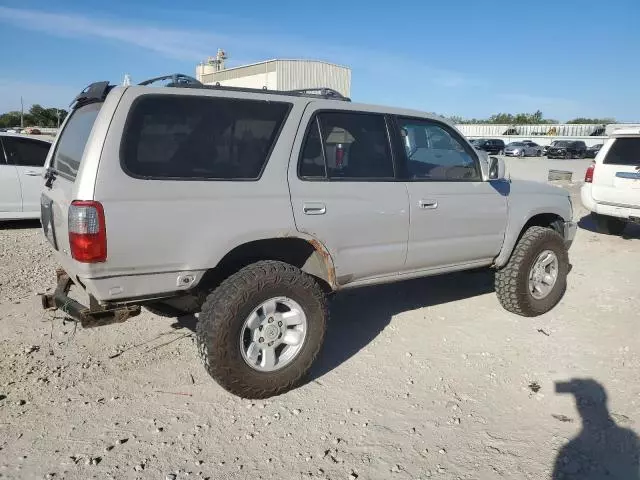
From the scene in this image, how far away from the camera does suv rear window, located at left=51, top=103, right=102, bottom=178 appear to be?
314cm

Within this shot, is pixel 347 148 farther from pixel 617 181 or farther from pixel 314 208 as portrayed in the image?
pixel 617 181

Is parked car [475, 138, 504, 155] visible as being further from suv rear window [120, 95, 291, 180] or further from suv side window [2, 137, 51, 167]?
suv rear window [120, 95, 291, 180]

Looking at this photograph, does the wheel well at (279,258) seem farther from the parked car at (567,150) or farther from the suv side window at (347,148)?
the parked car at (567,150)

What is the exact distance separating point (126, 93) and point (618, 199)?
774 centimetres

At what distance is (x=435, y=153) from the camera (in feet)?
14.1

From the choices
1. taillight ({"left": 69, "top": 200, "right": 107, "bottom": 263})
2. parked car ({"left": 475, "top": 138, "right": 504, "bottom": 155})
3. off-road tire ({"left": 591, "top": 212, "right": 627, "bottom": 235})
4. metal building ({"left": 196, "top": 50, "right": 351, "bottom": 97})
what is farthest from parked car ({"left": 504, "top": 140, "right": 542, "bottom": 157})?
taillight ({"left": 69, "top": 200, "right": 107, "bottom": 263})

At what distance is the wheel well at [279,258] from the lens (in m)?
3.35

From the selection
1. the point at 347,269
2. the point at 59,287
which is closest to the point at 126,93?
the point at 59,287

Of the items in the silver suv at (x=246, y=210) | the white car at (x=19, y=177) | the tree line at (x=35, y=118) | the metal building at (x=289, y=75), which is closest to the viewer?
the silver suv at (x=246, y=210)

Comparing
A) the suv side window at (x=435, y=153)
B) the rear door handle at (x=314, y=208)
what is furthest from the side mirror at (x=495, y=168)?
A: the rear door handle at (x=314, y=208)

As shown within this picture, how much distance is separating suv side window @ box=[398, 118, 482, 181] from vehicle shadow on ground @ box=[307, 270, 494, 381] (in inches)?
46.9

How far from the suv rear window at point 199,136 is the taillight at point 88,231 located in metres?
0.29

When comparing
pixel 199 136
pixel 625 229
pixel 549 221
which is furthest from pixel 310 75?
pixel 199 136

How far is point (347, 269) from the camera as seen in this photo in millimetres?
3658
